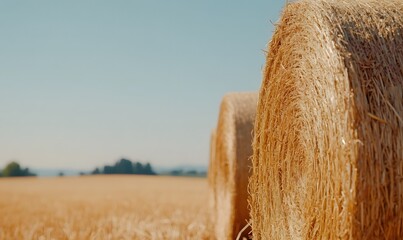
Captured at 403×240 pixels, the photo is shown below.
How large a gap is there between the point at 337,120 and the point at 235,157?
314 centimetres

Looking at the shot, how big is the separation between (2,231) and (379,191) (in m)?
5.61

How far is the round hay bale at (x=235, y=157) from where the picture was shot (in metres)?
6.15

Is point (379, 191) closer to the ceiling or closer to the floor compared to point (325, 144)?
closer to the floor

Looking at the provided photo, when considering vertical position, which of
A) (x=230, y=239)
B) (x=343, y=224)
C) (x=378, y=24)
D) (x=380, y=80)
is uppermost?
(x=378, y=24)

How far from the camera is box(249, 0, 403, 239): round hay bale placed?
2.91 m

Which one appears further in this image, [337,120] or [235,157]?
[235,157]

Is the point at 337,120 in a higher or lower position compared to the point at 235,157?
higher

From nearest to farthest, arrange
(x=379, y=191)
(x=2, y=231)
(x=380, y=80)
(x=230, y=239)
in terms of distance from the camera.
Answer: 1. (x=379, y=191)
2. (x=380, y=80)
3. (x=230, y=239)
4. (x=2, y=231)

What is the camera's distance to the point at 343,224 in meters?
2.94

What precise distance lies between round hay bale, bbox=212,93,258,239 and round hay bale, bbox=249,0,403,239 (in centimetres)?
181

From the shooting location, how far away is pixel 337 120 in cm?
307

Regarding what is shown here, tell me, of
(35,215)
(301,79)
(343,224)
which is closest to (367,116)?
(343,224)

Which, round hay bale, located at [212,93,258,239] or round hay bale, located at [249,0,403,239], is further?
round hay bale, located at [212,93,258,239]

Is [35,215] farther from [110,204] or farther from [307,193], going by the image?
[307,193]
